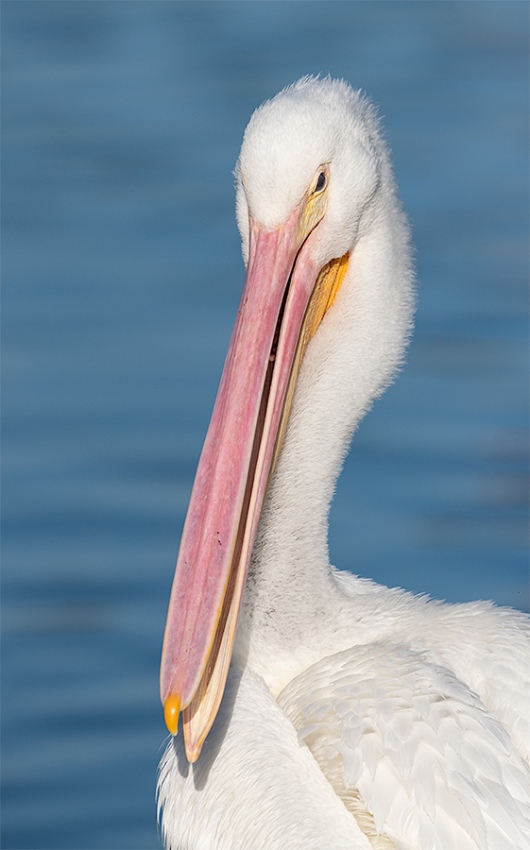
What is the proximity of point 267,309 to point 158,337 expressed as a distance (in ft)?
10.9

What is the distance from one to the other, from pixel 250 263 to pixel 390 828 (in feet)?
3.74

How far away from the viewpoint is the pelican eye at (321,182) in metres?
3.16

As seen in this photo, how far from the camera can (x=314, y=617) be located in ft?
10.9

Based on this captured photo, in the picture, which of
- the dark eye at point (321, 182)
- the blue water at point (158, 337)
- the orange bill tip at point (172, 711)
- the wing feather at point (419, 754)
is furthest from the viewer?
the blue water at point (158, 337)

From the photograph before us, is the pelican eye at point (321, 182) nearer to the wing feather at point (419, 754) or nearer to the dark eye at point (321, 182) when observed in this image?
the dark eye at point (321, 182)

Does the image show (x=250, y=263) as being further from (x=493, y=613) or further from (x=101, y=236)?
(x=101, y=236)

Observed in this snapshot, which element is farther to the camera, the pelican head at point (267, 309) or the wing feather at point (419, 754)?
the pelican head at point (267, 309)

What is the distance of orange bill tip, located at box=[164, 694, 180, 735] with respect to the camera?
9.64ft

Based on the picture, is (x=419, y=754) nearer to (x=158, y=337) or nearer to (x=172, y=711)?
(x=172, y=711)

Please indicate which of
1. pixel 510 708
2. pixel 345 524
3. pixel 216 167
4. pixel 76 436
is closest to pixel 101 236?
pixel 216 167

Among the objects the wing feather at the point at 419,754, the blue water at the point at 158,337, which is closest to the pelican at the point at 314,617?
the wing feather at the point at 419,754

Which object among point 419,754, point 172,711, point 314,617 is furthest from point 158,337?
point 419,754

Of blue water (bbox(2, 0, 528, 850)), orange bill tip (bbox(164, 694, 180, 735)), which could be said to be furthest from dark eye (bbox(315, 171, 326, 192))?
blue water (bbox(2, 0, 528, 850))

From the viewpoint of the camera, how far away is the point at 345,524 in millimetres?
5566
